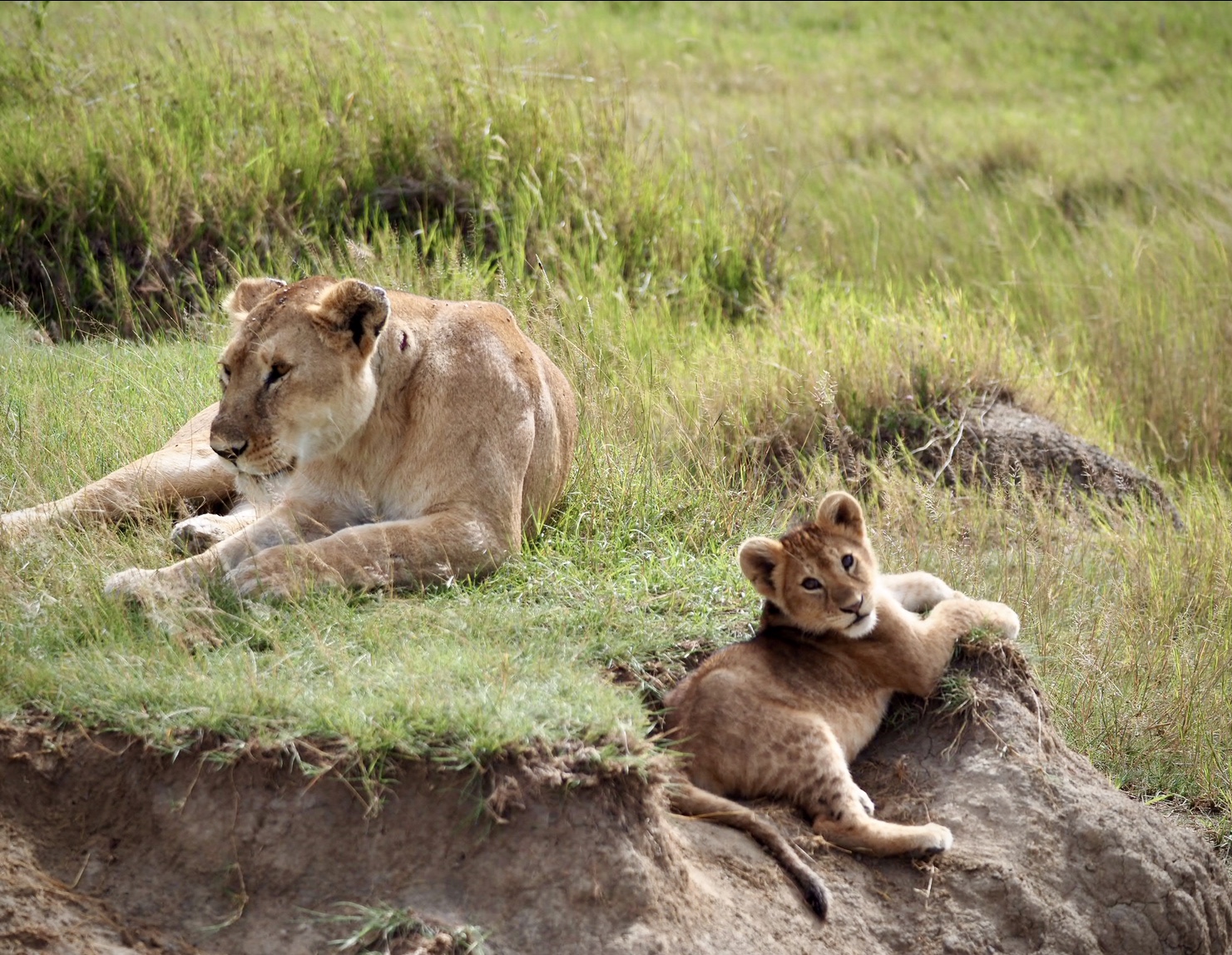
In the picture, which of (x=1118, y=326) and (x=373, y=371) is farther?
(x=1118, y=326)

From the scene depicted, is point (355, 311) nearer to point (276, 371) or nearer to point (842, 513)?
point (276, 371)

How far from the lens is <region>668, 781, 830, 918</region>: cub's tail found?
4262mm

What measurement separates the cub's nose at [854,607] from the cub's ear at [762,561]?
25cm

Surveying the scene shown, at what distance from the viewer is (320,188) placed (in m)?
9.15

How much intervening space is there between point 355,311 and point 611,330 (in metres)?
3.21

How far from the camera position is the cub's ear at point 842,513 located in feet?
16.4

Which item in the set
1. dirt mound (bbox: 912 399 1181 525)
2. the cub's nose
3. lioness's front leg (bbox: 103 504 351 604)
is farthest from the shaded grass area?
the cub's nose

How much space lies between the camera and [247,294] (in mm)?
5730

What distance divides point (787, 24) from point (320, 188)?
12325 millimetres

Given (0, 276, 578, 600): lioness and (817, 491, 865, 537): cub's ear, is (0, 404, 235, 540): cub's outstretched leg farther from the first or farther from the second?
(817, 491, 865, 537): cub's ear

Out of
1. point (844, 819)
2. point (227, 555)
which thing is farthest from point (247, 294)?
point (844, 819)

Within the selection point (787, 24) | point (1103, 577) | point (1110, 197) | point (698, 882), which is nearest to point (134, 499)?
point (698, 882)

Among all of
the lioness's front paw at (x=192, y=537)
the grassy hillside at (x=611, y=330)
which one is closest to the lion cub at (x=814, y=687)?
the grassy hillside at (x=611, y=330)

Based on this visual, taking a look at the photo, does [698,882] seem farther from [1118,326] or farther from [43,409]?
[1118,326]
